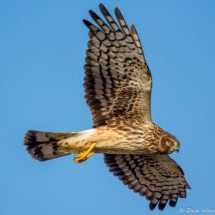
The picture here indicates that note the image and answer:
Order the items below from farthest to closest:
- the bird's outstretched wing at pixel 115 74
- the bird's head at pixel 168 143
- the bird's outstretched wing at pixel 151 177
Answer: the bird's outstretched wing at pixel 151 177
the bird's head at pixel 168 143
the bird's outstretched wing at pixel 115 74

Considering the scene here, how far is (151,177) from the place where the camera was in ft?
28.6

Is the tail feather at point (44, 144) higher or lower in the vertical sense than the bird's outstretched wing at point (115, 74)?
lower

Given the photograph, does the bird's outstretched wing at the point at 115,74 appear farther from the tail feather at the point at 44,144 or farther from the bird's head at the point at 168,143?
the tail feather at the point at 44,144

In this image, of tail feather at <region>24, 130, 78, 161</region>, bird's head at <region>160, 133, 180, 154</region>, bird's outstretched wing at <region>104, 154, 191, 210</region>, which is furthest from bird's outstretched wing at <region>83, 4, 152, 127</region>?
bird's outstretched wing at <region>104, 154, 191, 210</region>

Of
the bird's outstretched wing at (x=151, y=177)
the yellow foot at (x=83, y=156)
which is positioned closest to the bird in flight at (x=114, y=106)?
the yellow foot at (x=83, y=156)

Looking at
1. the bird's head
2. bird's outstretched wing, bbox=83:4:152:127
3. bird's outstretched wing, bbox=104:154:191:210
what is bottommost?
bird's outstretched wing, bbox=104:154:191:210

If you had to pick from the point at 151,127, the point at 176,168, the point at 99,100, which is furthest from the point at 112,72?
the point at 176,168

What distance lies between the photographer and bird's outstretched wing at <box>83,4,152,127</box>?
7.00 m

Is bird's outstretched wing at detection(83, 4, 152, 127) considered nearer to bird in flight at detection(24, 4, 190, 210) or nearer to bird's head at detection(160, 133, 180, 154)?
bird in flight at detection(24, 4, 190, 210)

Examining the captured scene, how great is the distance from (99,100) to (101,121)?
1.42 ft

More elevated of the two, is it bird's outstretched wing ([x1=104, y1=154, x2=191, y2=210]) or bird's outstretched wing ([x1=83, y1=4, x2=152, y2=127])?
bird's outstretched wing ([x1=83, y1=4, x2=152, y2=127])

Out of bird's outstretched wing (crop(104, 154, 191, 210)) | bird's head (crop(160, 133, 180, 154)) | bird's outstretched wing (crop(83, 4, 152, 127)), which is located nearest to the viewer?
bird's outstretched wing (crop(83, 4, 152, 127))

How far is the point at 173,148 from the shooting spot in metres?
7.43

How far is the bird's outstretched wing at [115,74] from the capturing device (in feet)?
23.0
